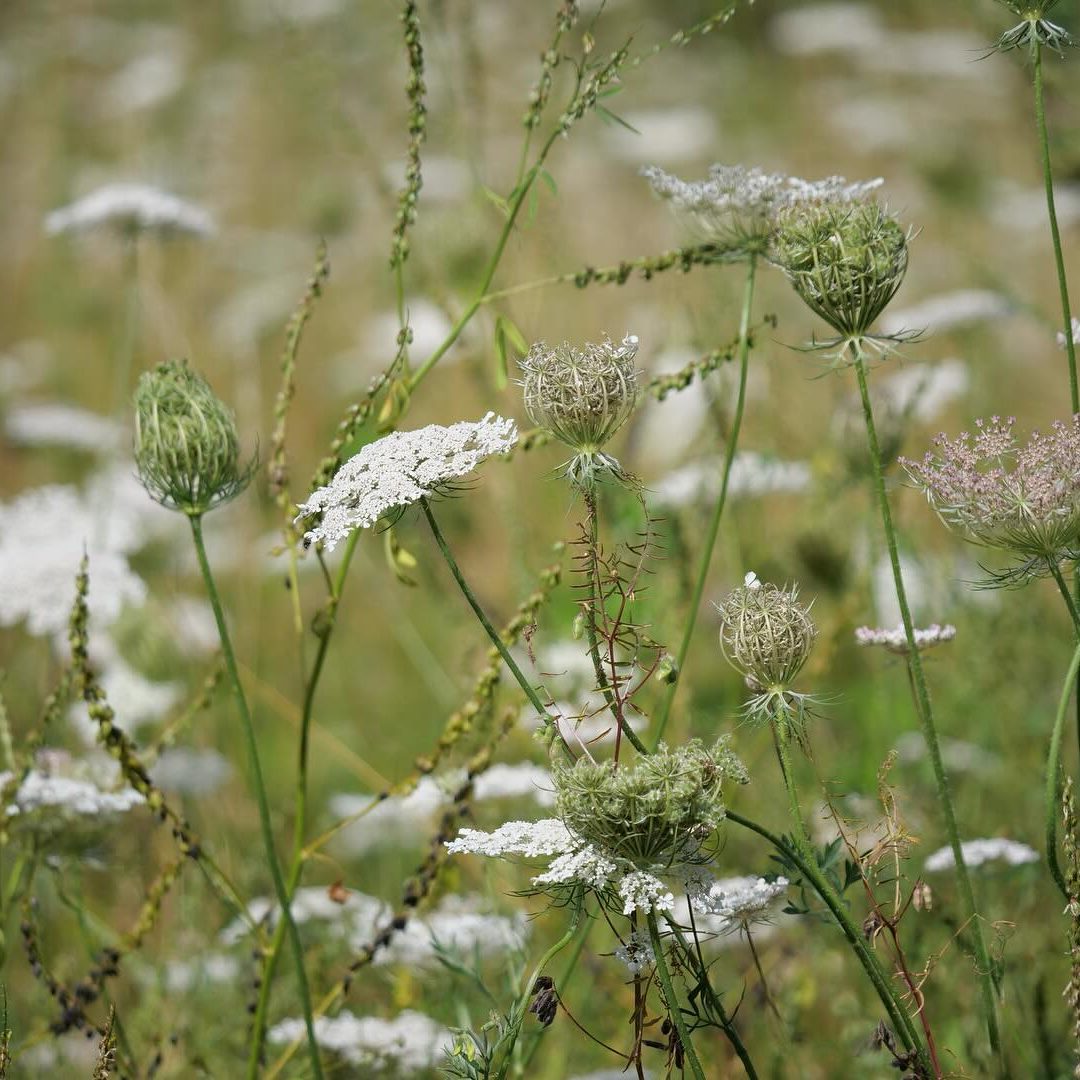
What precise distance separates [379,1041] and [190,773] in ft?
4.73

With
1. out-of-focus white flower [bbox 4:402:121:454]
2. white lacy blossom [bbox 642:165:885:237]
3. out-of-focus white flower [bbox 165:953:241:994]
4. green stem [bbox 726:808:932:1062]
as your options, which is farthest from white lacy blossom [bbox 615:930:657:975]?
out-of-focus white flower [bbox 4:402:121:454]

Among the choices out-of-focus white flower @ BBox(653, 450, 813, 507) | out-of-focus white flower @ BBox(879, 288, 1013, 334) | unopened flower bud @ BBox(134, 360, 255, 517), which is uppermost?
out-of-focus white flower @ BBox(879, 288, 1013, 334)

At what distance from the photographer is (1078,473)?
138cm

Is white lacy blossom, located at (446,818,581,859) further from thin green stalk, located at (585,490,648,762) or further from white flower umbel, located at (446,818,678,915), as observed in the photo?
thin green stalk, located at (585,490,648,762)

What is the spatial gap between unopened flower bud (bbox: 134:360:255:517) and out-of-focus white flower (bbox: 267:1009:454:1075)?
0.94 m

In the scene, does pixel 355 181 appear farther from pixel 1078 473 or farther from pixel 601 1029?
pixel 1078 473

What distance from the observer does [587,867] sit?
1.25 metres

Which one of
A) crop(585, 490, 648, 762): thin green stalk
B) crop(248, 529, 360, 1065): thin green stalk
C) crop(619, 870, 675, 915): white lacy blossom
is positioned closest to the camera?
crop(619, 870, 675, 915): white lacy blossom

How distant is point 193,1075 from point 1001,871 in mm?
1862

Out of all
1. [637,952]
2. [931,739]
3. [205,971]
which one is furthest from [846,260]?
[205,971]

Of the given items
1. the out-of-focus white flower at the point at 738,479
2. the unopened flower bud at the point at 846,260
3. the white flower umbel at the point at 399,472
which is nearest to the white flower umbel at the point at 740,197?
the unopened flower bud at the point at 846,260

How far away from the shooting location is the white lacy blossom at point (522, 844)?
1262mm

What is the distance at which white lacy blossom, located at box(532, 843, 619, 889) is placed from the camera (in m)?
1.23

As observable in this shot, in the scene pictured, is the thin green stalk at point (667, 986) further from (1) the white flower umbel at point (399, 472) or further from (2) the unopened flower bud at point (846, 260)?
(2) the unopened flower bud at point (846, 260)
